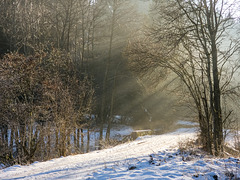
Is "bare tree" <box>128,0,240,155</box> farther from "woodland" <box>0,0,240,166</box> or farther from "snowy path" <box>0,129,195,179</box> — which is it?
"snowy path" <box>0,129,195,179</box>

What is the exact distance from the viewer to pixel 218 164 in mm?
5336

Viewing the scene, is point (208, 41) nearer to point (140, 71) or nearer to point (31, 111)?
point (140, 71)

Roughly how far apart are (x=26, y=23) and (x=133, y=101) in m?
15.1

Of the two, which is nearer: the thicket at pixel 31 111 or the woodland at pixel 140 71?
the woodland at pixel 140 71

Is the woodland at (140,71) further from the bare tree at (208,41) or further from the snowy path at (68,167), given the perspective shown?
the snowy path at (68,167)


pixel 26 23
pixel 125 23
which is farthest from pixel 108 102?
pixel 26 23

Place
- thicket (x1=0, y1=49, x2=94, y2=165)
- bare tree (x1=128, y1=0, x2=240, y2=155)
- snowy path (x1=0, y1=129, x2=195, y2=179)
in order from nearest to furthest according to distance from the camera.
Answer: snowy path (x1=0, y1=129, x2=195, y2=179), bare tree (x1=128, y1=0, x2=240, y2=155), thicket (x1=0, y1=49, x2=94, y2=165)

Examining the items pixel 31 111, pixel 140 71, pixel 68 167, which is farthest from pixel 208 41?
pixel 31 111

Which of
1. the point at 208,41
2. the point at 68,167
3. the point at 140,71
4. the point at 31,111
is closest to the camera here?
the point at 68,167

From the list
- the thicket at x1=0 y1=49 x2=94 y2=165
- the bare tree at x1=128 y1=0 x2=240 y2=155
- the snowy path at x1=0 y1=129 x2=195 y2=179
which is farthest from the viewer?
the thicket at x1=0 y1=49 x2=94 y2=165

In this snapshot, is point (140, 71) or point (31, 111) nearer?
point (140, 71)

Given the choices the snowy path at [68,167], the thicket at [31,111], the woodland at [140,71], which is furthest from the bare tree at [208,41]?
the thicket at [31,111]

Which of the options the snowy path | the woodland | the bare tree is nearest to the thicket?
the woodland

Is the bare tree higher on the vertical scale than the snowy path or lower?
higher
